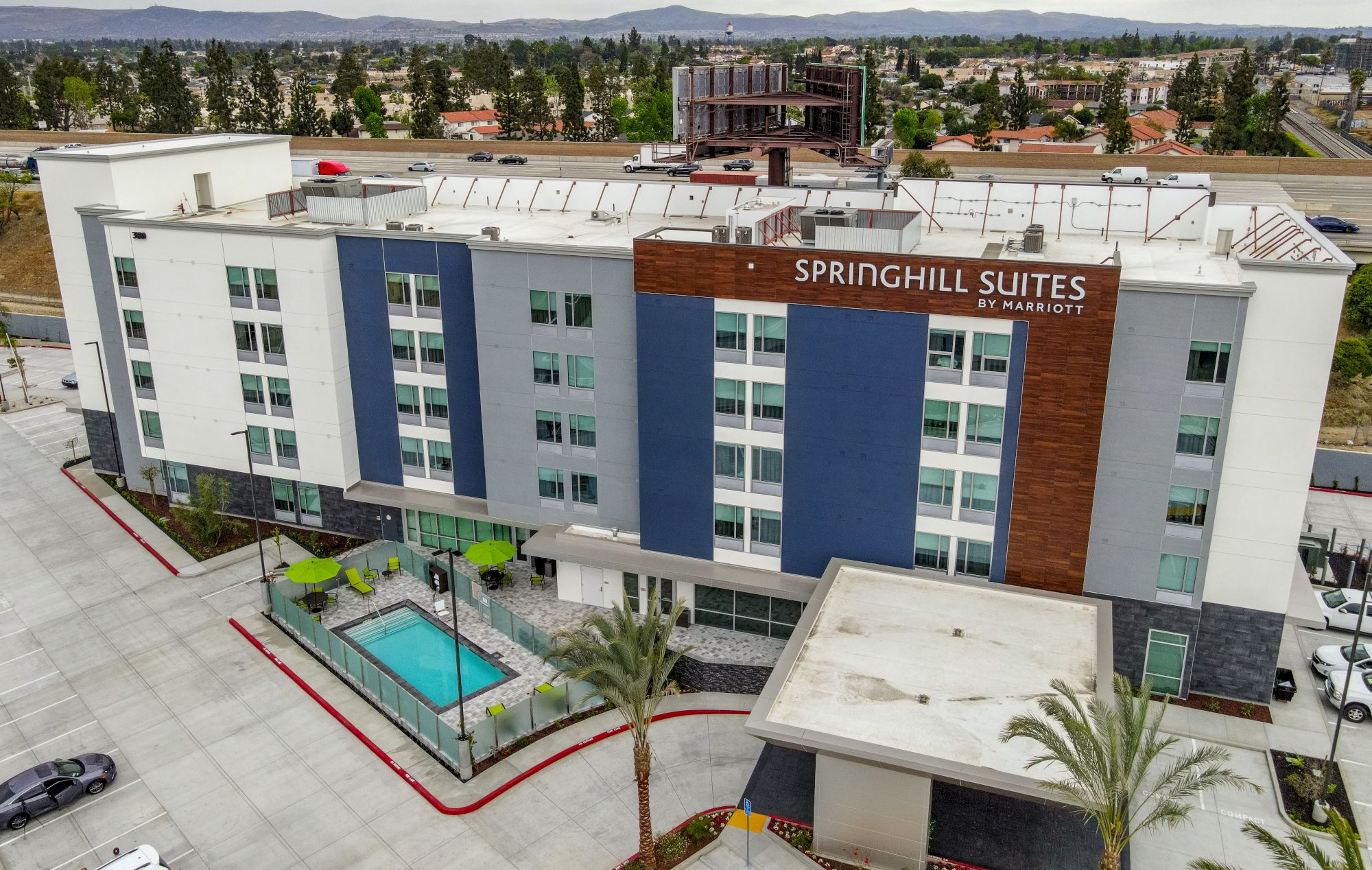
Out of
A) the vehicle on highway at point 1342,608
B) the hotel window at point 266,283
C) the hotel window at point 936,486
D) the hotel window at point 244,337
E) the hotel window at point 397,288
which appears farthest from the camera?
the hotel window at point 244,337

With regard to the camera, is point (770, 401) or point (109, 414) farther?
point (109, 414)

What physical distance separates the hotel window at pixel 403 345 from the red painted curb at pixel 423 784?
14489 mm

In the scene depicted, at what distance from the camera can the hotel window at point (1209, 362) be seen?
35.4 m

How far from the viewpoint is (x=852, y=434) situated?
40094 mm

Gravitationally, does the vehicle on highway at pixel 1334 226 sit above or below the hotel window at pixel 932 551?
above

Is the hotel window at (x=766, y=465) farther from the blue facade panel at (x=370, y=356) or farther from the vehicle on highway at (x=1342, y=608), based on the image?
the vehicle on highway at (x=1342, y=608)

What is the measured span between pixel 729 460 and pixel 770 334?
218 inches

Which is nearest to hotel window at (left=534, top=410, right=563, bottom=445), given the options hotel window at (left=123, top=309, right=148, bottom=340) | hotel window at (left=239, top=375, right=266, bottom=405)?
hotel window at (left=239, top=375, right=266, bottom=405)

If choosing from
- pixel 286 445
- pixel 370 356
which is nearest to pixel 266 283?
pixel 370 356

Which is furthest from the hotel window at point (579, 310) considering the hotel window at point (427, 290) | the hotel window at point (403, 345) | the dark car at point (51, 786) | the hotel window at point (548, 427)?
the dark car at point (51, 786)

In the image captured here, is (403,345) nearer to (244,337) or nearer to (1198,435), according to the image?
(244,337)

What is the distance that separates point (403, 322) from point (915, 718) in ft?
97.4

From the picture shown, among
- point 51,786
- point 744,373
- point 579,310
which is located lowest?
point 51,786

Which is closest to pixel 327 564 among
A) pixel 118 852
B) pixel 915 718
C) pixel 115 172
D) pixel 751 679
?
pixel 118 852
